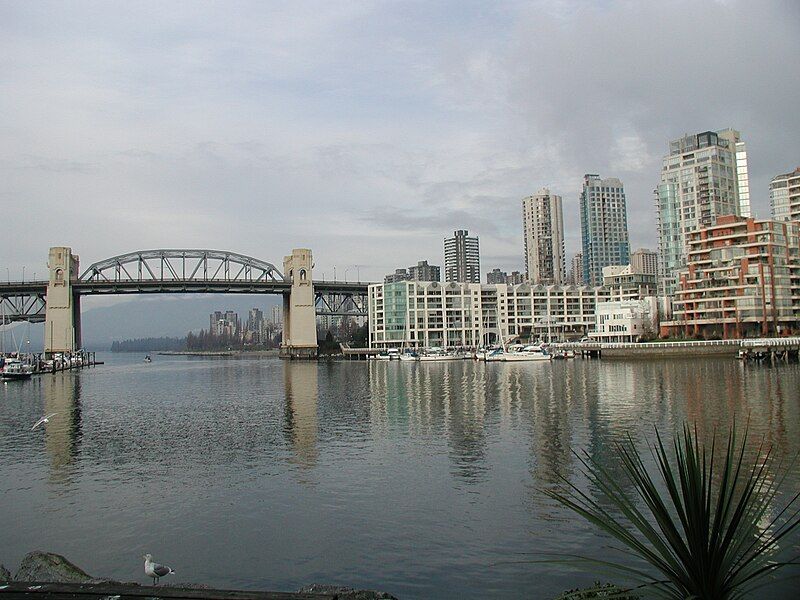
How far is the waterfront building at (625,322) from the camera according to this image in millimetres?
106562

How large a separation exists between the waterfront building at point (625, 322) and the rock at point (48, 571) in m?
103

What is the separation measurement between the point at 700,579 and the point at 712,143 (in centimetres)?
15403

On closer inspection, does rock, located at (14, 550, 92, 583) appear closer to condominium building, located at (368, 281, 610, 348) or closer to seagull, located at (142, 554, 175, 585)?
seagull, located at (142, 554, 175, 585)

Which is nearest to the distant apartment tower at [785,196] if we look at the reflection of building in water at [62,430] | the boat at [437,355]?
the boat at [437,355]

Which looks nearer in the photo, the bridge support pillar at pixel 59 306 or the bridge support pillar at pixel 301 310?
the bridge support pillar at pixel 59 306

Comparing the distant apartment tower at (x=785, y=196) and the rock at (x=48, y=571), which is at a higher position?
the distant apartment tower at (x=785, y=196)

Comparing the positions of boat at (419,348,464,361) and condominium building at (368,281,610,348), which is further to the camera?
condominium building at (368,281,610,348)

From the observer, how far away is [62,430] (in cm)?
2966

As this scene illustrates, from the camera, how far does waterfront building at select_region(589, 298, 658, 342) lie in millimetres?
106562

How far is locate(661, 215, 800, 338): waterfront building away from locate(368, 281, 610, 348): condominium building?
4392 cm

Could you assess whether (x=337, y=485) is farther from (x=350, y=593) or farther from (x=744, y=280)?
(x=744, y=280)

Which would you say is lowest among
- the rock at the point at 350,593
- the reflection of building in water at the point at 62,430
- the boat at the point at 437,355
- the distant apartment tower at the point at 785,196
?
the reflection of building in water at the point at 62,430

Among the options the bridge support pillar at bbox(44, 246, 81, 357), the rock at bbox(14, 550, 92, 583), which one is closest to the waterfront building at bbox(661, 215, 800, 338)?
the rock at bbox(14, 550, 92, 583)

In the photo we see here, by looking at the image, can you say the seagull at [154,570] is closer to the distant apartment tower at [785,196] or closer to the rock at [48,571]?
the rock at [48,571]
